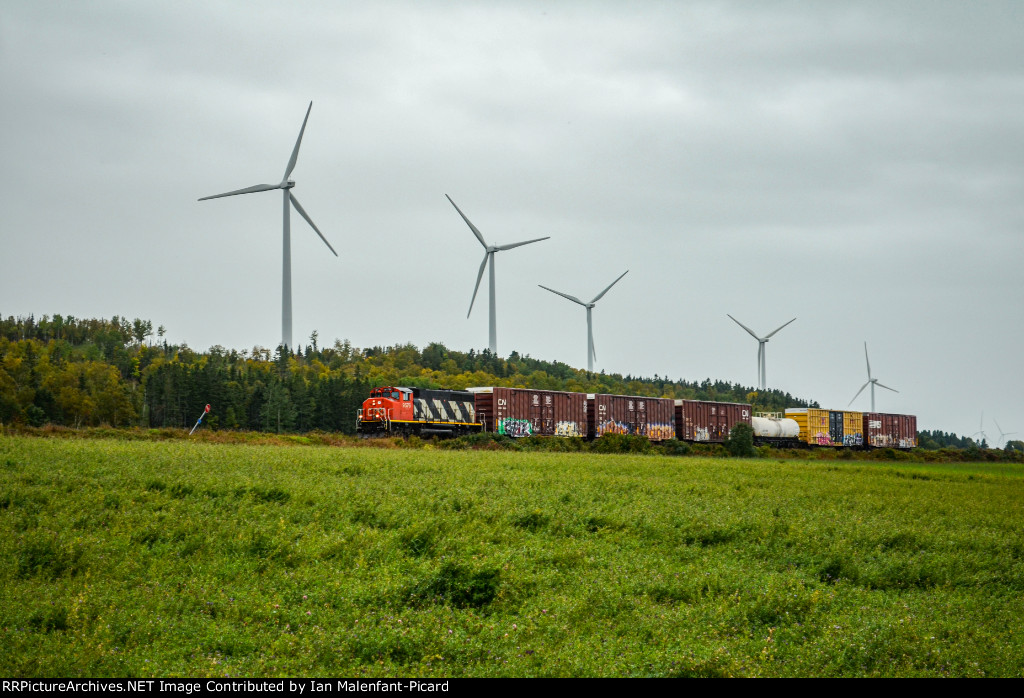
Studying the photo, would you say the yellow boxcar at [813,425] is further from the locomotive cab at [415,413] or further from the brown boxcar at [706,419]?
the locomotive cab at [415,413]

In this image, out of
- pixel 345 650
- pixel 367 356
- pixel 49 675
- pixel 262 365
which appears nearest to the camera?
pixel 49 675

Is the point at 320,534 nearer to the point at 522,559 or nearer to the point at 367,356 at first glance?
the point at 522,559

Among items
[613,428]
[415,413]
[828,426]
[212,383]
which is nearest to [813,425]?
[828,426]

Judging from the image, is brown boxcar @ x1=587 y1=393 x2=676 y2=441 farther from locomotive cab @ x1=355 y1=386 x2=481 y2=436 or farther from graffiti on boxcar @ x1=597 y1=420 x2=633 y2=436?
locomotive cab @ x1=355 y1=386 x2=481 y2=436

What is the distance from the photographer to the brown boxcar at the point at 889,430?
85.8 metres

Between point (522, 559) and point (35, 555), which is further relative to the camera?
point (522, 559)

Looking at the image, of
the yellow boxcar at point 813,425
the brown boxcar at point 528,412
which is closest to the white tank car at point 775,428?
the yellow boxcar at point 813,425

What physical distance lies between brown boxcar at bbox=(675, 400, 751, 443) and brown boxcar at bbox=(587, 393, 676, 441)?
44.8 inches

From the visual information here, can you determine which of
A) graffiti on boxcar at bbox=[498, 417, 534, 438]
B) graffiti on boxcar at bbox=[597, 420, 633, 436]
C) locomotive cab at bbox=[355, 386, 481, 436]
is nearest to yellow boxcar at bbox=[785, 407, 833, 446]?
graffiti on boxcar at bbox=[597, 420, 633, 436]

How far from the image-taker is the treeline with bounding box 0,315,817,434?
7356 centimetres

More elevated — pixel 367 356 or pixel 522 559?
A: pixel 367 356

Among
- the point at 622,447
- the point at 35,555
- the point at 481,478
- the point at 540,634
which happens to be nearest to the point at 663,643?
the point at 540,634

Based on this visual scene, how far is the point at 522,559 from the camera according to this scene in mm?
18656
